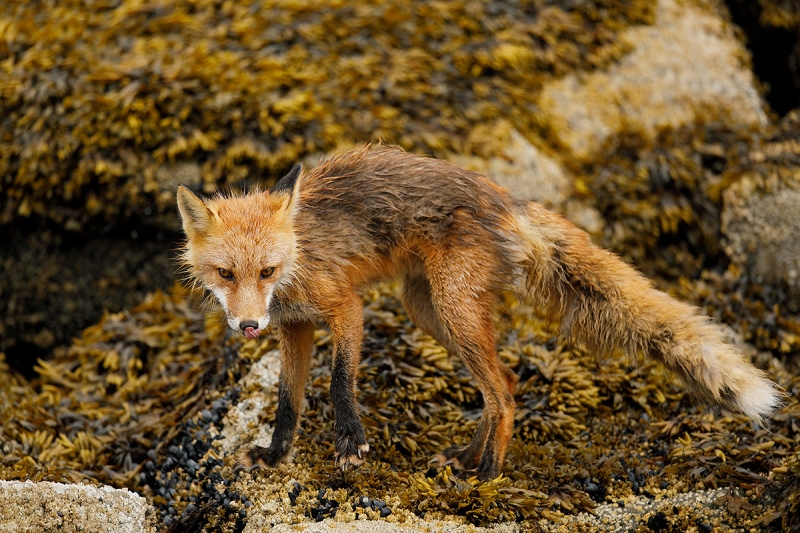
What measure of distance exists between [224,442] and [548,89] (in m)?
5.20

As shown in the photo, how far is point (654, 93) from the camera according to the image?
26.9ft

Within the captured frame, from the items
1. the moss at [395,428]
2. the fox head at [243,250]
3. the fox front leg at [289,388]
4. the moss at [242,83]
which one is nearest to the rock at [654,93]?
the moss at [242,83]

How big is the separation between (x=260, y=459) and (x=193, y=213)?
1.63 meters

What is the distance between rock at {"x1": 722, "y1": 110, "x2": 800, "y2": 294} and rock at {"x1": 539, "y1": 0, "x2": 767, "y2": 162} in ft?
2.52

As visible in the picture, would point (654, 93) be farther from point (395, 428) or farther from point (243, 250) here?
point (243, 250)

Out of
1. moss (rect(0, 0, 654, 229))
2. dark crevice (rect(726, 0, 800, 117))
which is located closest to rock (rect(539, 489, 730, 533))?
moss (rect(0, 0, 654, 229))

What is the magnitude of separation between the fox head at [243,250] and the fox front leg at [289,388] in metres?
0.51

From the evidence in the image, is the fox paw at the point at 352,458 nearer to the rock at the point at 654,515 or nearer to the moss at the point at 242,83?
the rock at the point at 654,515

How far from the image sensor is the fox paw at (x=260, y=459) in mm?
4809

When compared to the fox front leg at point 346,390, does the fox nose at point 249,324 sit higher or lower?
higher

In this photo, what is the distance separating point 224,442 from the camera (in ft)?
17.1

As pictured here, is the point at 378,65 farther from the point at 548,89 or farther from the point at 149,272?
the point at 149,272

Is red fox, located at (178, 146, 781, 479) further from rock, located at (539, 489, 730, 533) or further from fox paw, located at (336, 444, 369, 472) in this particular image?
rock, located at (539, 489, 730, 533)

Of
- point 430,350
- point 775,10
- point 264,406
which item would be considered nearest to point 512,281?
point 430,350
